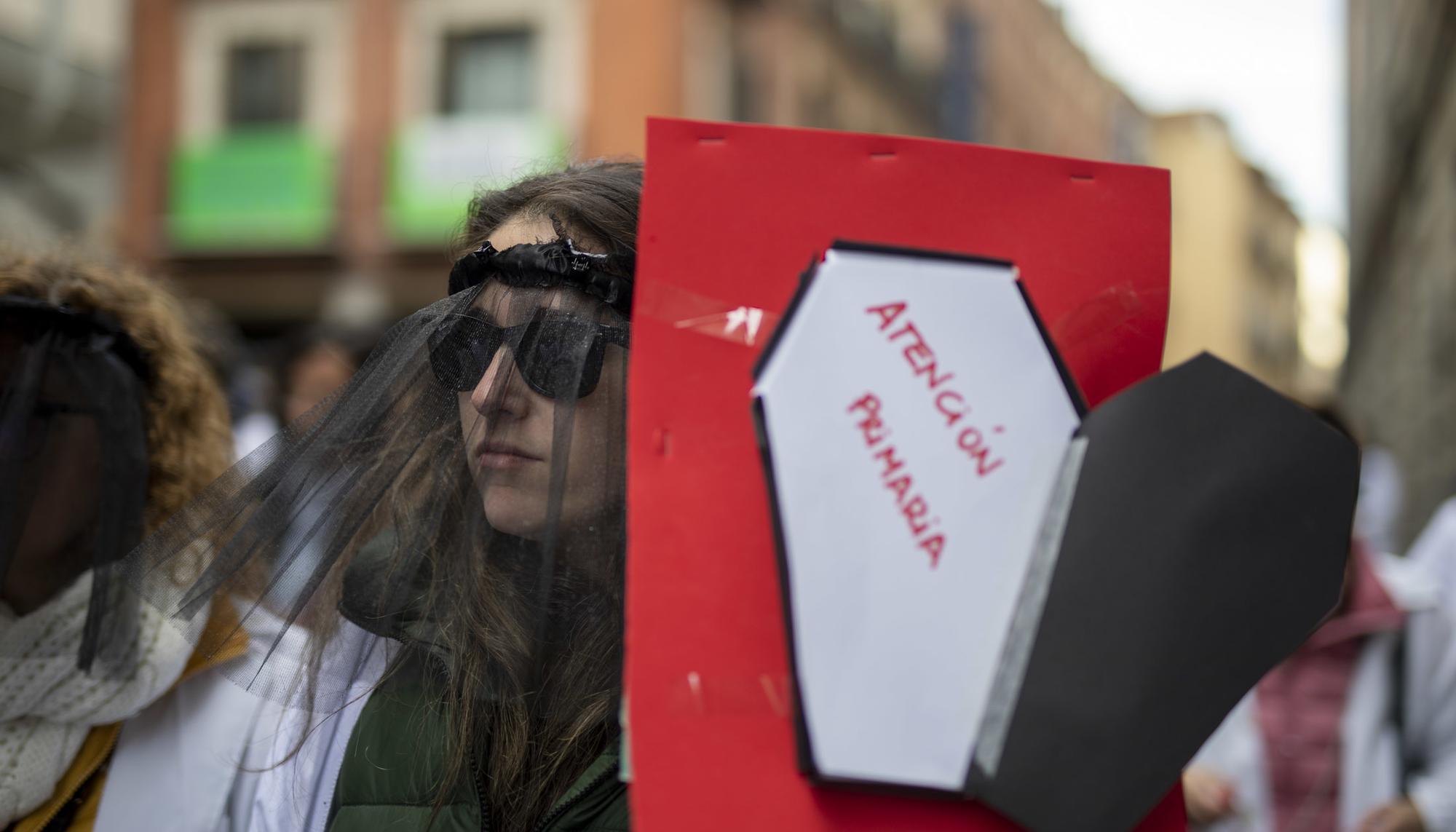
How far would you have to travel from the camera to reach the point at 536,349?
4.49ft

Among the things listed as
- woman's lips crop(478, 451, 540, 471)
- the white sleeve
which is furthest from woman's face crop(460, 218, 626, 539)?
the white sleeve

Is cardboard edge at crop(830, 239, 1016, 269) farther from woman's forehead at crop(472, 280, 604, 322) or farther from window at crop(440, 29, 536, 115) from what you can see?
window at crop(440, 29, 536, 115)

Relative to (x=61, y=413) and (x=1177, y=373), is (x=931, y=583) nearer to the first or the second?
(x=1177, y=373)

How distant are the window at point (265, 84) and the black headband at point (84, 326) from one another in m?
14.6

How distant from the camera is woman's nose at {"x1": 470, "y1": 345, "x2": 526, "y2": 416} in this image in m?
1.35

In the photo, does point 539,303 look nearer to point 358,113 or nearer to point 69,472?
point 69,472

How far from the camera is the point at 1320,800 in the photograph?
279cm

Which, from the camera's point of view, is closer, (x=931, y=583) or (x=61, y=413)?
(x=931, y=583)

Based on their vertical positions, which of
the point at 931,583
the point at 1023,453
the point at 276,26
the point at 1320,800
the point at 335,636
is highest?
the point at 276,26

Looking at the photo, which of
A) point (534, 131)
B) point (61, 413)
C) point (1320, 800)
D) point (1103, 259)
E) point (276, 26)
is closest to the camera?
point (1103, 259)

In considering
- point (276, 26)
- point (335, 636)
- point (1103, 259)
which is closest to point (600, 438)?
point (335, 636)

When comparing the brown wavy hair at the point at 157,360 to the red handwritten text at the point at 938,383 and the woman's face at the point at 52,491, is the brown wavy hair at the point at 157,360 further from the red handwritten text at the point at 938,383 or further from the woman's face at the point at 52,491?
the red handwritten text at the point at 938,383

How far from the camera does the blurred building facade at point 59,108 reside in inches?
476

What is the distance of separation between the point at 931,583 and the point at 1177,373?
27cm
